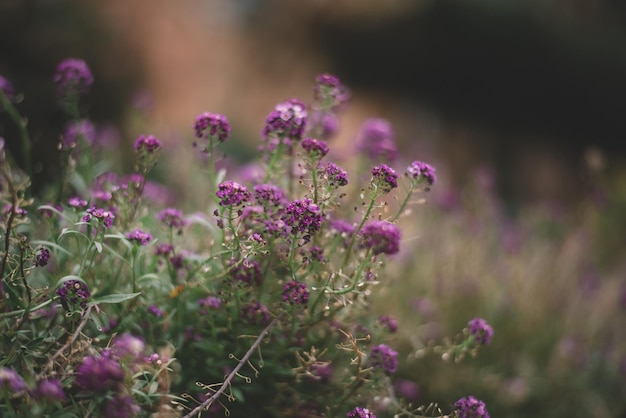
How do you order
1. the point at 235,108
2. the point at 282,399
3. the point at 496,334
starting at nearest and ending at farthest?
1. the point at 282,399
2. the point at 496,334
3. the point at 235,108

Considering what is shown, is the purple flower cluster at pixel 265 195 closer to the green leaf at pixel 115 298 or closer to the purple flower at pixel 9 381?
the green leaf at pixel 115 298

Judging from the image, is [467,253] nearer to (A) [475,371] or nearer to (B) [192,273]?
(A) [475,371]

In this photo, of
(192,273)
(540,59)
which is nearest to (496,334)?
(192,273)

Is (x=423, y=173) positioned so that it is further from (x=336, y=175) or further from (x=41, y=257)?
(x=41, y=257)

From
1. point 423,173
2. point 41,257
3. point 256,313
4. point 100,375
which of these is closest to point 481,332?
point 423,173

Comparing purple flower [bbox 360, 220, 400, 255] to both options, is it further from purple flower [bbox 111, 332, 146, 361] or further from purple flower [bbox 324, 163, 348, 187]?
purple flower [bbox 111, 332, 146, 361]

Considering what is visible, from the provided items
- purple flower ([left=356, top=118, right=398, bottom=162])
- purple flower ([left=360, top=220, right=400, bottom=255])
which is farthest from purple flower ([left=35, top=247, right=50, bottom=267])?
purple flower ([left=356, top=118, right=398, bottom=162])
